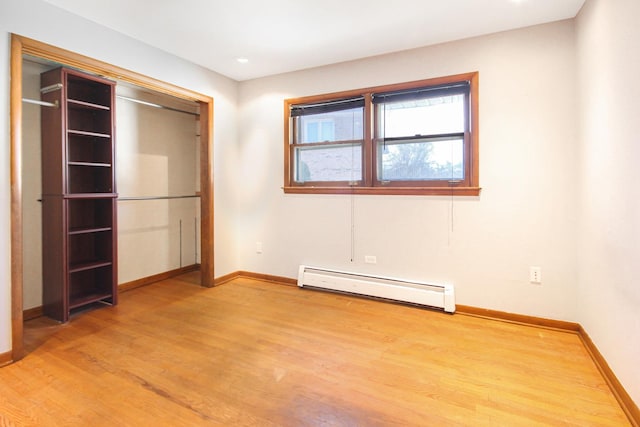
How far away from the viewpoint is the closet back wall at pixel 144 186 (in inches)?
115

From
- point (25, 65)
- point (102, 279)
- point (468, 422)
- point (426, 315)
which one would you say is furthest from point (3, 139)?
point (426, 315)

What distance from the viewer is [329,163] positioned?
12.2 feet

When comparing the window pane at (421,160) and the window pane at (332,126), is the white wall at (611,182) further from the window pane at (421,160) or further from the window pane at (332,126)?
the window pane at (332,126)

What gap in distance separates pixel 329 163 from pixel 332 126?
41 cm

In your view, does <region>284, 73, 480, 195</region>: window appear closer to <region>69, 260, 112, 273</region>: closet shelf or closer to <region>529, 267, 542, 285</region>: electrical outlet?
<region>529, 267, 542, 285</region>: electrical outlet

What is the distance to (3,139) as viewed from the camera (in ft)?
6.95

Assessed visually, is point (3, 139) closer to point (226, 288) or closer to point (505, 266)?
point (226, 288)

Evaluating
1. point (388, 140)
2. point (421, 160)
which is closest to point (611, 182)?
point (421, 160)

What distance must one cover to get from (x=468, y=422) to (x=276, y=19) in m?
2.98

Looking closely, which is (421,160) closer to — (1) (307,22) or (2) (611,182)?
(2) (611,182)

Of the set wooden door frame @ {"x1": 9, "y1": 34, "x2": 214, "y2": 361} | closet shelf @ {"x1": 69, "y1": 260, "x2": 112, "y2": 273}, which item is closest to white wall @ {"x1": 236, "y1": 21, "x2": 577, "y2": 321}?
wooden door frame @ {"x1": 9, "y1": 34, "x2": 214, "y2": 361}

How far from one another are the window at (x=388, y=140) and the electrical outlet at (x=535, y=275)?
78cm

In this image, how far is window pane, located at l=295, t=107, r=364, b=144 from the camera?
3.53 metres

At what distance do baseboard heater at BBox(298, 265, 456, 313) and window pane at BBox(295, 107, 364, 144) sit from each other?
1.49m
